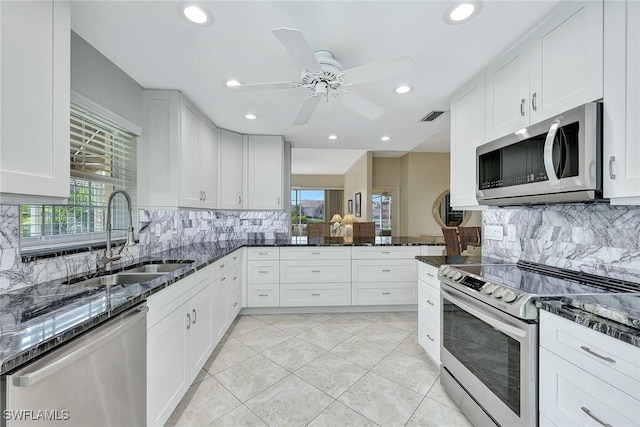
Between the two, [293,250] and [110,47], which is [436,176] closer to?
[293,250]

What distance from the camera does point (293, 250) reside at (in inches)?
140

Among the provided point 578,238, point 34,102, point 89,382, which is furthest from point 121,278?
point 578,238

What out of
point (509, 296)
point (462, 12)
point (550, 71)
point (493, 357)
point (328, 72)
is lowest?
point (493, 357)

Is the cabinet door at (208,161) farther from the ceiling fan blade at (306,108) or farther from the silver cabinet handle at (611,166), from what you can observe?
the silver cabinet handle at (611,166)

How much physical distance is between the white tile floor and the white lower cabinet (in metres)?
0.75

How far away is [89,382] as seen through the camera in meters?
1.06

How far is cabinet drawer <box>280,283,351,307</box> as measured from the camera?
3559 millimetres

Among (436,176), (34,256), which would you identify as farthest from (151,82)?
(436,176)

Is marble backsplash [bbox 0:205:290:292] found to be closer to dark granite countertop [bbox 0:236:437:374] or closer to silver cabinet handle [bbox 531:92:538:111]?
dark granite countertop [bbox 0:236:437:374]

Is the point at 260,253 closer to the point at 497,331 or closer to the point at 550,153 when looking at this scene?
the point at 497,331

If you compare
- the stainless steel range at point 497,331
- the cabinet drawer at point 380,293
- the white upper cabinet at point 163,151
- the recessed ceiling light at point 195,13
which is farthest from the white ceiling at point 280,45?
the cabinet drawer at point 380,293

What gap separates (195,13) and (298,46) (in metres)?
0.63

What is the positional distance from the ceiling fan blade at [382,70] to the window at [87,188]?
177 cm

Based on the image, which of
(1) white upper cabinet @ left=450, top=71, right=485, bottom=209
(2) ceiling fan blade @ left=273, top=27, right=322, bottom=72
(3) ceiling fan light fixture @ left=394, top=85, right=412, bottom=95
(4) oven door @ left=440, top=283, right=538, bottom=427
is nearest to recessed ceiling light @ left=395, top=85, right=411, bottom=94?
(3) ceiling fan light fixture @ left=394, top=85, right=412, bottom=95
